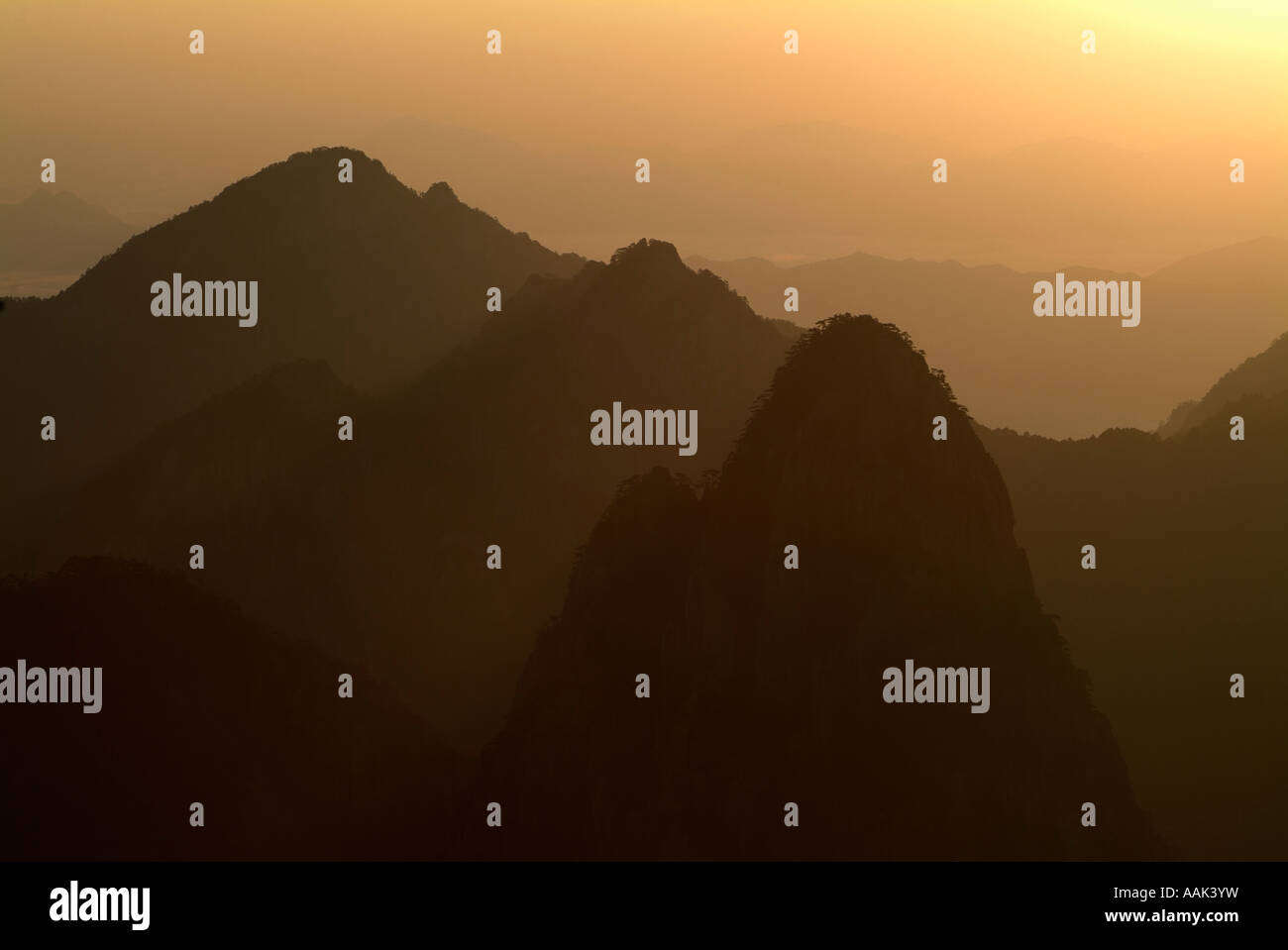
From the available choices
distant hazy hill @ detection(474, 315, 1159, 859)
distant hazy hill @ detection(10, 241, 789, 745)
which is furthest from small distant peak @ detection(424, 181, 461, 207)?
distant hazy hill @ detection(474, 315, 1159, 859)

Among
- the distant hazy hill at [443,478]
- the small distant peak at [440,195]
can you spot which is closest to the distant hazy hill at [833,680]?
the distant hazy hill at [443,478]

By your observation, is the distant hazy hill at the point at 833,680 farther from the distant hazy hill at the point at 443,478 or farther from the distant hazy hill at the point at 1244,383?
the distant hazy hill at the point at 1244,383

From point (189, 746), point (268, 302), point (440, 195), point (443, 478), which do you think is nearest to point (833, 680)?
point (189, 746)

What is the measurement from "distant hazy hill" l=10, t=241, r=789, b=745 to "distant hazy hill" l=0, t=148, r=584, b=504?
11.7 metres

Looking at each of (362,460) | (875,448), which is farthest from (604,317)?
(875,448)

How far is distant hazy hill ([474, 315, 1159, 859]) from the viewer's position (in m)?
55.9

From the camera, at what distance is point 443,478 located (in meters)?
98.6

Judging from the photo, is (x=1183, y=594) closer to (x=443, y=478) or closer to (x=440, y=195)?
(x=443, y=478)

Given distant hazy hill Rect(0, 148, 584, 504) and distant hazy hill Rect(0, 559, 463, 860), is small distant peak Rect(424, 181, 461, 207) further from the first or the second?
distant hazy hill Rect(0, 559, 463, 860)

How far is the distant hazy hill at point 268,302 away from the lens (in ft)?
395

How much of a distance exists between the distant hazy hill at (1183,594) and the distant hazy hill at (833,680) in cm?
1963

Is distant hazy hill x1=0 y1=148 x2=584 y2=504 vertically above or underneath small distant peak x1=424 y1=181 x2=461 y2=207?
underneath

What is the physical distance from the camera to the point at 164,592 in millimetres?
67500

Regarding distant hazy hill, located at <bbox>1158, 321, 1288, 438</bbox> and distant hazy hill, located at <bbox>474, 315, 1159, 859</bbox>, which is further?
distant hazy hill, located at <bbox>1158, 321, 1288, 438</bbox>
